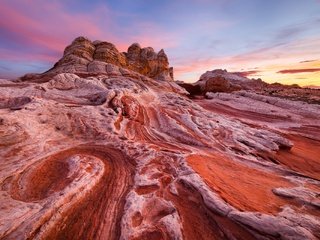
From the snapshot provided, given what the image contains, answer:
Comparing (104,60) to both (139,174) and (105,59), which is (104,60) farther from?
(139,174)

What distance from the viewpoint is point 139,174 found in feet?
25.3

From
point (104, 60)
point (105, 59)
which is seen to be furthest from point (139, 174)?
point (105, 59)

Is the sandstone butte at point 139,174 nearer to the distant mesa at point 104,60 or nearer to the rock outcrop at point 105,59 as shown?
the distant mesa at point 104,60

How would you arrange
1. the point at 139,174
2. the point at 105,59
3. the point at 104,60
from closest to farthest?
the point at 139,174, the point at 104,60, the point at 105,59

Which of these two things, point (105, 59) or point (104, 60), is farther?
point (105, 59)

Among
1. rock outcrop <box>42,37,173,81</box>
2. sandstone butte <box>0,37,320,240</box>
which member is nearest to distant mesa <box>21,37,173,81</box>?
rock outcrop <box>42,37,173,81</box>

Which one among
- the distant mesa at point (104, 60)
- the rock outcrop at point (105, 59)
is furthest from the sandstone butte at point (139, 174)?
the rock outcrop at point (105, 59)

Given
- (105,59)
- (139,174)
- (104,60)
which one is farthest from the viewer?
(105,59)

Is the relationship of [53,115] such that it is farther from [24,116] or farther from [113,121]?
[113,121]

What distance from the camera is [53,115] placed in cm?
1219

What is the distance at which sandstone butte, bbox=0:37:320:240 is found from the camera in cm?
536

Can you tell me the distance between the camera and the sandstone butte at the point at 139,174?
536cm

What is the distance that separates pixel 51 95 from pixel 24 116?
5.03 m

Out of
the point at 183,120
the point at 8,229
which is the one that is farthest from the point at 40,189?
the point at 183,120
